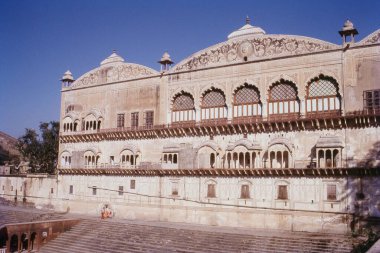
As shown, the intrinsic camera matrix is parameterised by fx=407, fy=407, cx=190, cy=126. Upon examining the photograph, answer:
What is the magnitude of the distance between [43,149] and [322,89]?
3622 cm

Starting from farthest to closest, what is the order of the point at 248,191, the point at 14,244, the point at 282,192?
the point at 14,244, the point at 248,191, the point at 282,192

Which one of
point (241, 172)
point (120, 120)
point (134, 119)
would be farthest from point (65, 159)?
point (241, 172)

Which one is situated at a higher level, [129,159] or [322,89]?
[322,89]

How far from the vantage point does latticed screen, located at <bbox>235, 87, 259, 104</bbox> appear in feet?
94.7

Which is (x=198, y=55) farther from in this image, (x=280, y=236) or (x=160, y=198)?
(x=280, y=236)

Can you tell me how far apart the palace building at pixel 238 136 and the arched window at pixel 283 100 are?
0.08 metres

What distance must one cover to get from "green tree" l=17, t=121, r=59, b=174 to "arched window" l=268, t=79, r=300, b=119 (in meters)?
31.7

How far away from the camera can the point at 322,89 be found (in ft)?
87.0

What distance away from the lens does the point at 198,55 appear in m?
31.2

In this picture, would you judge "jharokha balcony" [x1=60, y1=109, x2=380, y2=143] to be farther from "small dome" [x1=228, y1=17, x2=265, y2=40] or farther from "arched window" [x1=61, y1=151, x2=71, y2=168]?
"small dome" [x1=228, y1=17, x2=265, y2=40]

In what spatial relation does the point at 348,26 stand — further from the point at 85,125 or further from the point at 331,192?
the point at 85,125

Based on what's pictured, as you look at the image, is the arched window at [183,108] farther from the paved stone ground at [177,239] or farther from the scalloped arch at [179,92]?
the paved stone ground at [177,239]

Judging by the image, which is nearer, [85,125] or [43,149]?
[85,125]

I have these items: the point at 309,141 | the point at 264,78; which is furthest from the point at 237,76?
the point at 309,141
